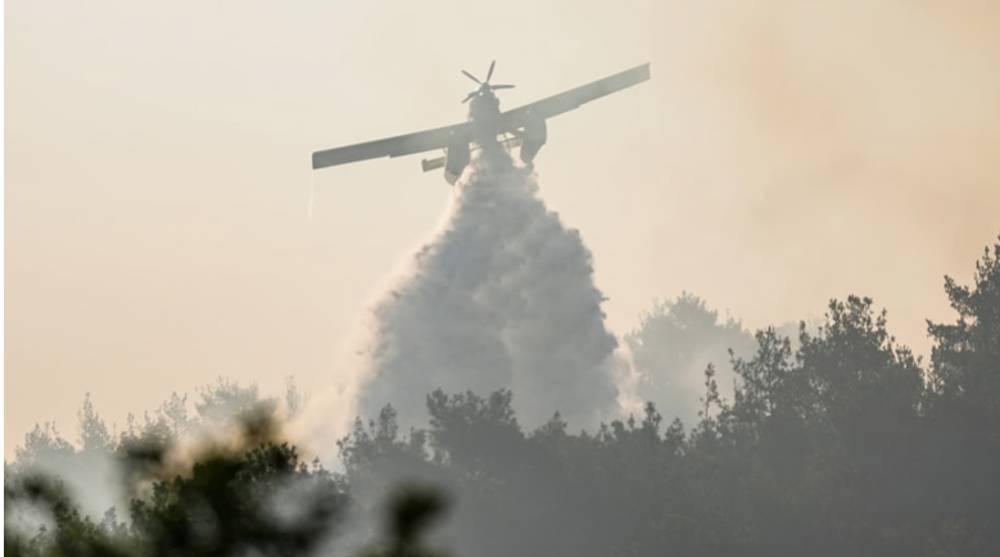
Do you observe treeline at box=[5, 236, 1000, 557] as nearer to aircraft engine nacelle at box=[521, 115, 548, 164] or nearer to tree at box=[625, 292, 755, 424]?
aircraft engine nacelle at box=[521, 115, 548, 164]

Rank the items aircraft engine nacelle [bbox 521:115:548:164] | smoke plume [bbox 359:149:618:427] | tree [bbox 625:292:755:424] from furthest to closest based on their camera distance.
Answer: tree [bbox 625:292:755:424] < smoke plume [bbox 359:149:618:427] < aircraft engine nacelle [bbox 521:115:548:164]

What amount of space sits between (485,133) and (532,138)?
9.70 ft

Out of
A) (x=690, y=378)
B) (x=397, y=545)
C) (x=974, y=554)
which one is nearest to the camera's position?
(x=397, y=545)

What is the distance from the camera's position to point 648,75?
104m

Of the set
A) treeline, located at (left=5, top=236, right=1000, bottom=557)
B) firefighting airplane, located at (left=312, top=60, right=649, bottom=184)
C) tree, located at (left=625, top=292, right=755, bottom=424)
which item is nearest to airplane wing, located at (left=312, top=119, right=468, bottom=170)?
firefighting airplane, located at (left=312, top=60, right=649, bottom=184)

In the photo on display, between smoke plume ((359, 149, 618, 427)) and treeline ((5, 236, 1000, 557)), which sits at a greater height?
smoke plume ((359, 149, 618, 427))

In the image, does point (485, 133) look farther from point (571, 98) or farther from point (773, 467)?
point (773, 467)

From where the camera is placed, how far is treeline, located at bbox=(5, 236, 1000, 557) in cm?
8706

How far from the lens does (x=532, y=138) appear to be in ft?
325

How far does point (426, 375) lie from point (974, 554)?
37.8 meters

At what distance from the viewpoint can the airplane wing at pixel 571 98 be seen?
100812 millimetres

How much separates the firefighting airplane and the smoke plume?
7.15 metres

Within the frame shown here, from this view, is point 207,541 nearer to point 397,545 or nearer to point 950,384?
point 397,545

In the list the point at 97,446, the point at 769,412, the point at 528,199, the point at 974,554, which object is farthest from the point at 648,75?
Result: the point at 97,446
